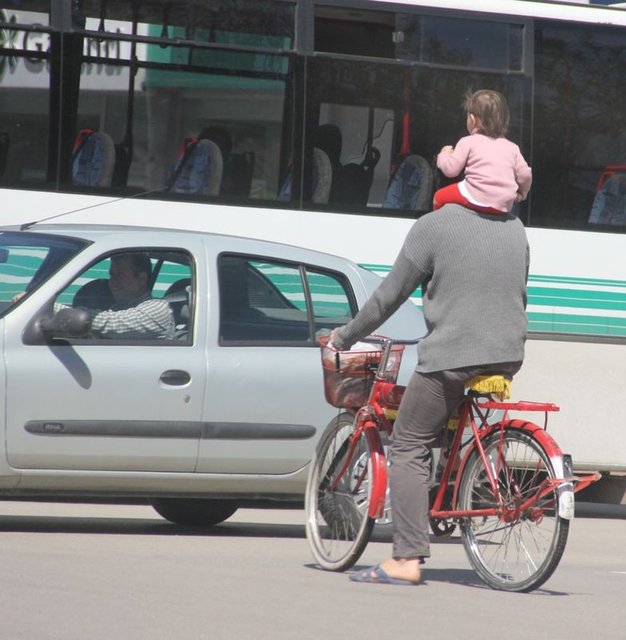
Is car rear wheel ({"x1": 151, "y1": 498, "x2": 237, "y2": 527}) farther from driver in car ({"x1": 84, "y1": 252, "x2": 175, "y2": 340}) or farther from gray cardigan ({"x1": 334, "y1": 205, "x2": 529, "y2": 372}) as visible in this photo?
gray cardigan ({"x1": 334, "y1": 205, "x2": 529, "y2": 372})

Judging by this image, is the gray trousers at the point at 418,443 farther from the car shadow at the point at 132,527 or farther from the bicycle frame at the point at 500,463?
the car shadow at the point at 132,527

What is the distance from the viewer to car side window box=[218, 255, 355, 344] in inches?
347

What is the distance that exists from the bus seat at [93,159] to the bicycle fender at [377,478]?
17.9 feet

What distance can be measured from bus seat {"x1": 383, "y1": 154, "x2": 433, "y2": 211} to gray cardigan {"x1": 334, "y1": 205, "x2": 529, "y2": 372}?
19.4 ft

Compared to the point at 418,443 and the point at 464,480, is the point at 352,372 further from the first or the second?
the point at 464,480

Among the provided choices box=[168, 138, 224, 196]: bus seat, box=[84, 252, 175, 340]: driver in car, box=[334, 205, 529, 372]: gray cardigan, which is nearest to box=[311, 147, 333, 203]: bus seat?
box=[168, 138, 224, 196]: bus seat

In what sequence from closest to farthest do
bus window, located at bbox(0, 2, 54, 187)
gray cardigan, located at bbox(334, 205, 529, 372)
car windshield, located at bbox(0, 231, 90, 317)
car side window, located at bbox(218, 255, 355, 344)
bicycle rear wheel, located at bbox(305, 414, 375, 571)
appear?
gray cardigan, located at bbox(334, 205, 529, 372), bicycle rear wheel, located at bbox(305, 414, 375, 571), car windshield, located at bbox(0, 231, 90, 317), car side window, located at bbox(218, 255, 355, 344), bus window, located at bbox(0, 2, 54, 187)

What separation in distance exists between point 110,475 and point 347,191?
4917mm

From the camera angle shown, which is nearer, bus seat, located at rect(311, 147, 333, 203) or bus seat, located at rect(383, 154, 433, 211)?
bus seat, located at rect(311, 147, 333, 203)

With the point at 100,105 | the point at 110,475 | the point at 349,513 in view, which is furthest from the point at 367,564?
the point at 100,105

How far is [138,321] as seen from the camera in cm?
858

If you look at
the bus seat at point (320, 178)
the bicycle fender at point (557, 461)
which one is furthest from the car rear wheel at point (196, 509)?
the bus seat at point (320, 178)

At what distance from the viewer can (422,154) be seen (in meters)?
13.1

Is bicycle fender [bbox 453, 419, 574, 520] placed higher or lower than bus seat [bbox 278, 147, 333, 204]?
lower
